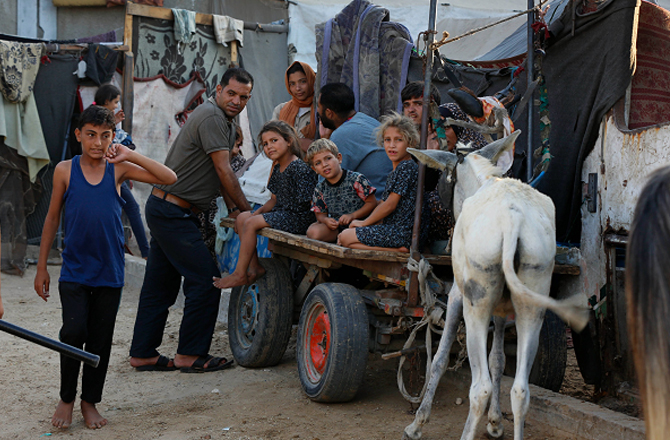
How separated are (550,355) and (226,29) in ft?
26.3

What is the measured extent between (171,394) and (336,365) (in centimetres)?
141

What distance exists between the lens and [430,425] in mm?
3820

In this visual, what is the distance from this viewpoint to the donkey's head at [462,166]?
138 inches

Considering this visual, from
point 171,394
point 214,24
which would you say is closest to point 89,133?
point 171,394

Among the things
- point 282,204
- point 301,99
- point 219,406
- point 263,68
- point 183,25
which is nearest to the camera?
point 219,406

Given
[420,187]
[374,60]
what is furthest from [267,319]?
[374,60]

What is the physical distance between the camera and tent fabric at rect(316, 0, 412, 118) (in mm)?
6305

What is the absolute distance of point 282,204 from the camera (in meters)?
5.15

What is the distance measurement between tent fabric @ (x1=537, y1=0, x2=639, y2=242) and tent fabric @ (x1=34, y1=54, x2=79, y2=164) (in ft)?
22.2

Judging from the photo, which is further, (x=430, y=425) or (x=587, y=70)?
(x=587, y=70)

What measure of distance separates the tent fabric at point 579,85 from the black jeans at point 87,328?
3383 mm

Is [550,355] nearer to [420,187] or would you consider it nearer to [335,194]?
[420,187]

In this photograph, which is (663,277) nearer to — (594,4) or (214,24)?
(594,4)

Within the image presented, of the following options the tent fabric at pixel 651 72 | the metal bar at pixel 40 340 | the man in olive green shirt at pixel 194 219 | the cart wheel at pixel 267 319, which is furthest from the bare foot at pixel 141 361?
the tent fabric at pixel 651 72
